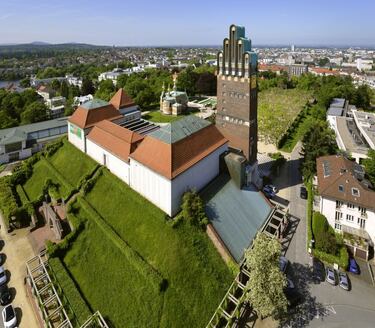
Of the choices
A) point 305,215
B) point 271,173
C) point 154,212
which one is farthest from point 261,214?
point 271,173

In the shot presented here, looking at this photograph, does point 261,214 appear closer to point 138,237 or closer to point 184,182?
point 184,182

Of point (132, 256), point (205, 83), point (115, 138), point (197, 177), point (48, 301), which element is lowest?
point (48, 301)

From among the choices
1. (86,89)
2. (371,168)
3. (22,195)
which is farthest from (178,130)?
(86,89)

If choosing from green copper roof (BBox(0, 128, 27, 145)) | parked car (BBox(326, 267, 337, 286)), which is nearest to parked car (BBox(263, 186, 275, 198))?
parked car (BBox(326, 267, 337, 286))

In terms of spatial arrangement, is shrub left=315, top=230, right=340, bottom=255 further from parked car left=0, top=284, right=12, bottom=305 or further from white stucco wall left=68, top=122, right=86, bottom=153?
white stucco wall left=68, top=122, right=86, bottom=153

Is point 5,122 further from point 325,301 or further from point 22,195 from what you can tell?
point 325,301

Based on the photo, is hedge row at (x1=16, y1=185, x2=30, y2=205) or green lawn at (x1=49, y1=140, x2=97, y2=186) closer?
green lawn at (x1=49, y1=140, x2=97, y2=186)
